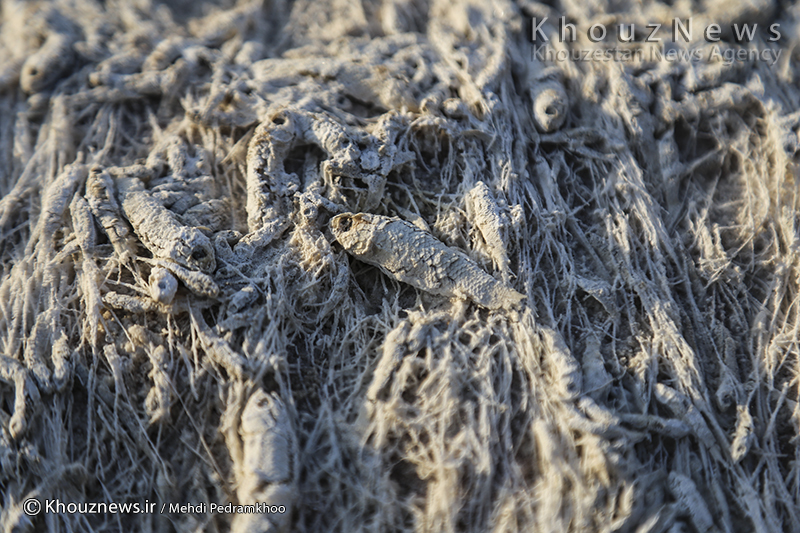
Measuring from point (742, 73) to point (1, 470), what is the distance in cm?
295

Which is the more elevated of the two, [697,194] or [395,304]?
[697,194]

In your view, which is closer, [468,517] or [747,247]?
[468,517]

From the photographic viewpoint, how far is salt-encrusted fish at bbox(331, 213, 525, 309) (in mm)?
1663

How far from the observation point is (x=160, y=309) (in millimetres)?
1623

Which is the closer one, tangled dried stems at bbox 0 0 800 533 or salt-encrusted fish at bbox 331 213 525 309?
tangled dried stems at bbox 0 0 800 533

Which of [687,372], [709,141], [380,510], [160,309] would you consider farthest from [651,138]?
[160,309]

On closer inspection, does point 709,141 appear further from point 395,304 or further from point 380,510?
point 380,510

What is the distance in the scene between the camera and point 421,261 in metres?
1.67

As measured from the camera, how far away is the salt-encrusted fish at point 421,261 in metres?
1.66

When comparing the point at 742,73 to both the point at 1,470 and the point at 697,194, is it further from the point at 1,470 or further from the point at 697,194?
the point at 1,470

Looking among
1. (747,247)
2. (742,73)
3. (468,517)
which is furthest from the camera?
(742,73)

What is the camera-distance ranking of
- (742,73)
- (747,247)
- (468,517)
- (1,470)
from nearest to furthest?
(468,517)
(1,470)
(747,247)
(742,73)

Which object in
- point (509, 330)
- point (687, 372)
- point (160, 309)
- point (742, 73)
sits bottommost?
point (687, 372)

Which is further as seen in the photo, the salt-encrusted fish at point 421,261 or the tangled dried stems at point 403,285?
the salt-encrusted fish at point 421,261
